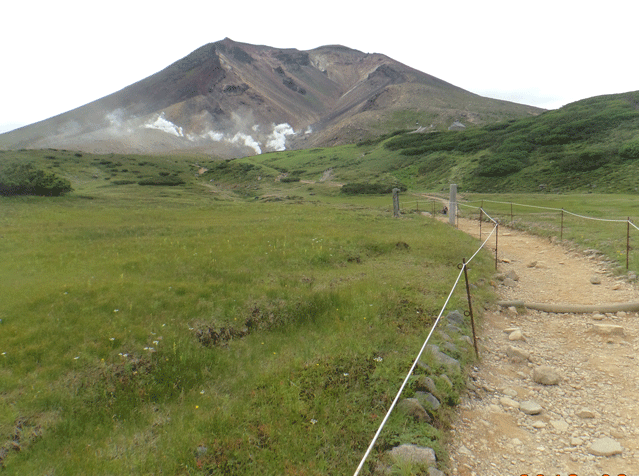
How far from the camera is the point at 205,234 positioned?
1956cm

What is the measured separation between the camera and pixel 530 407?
616 centimetres

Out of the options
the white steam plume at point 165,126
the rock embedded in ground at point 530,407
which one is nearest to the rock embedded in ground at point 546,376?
the rock embedded in ground at point 530,407

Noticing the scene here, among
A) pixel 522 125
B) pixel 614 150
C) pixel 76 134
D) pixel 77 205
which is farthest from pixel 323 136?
pixel 77 205

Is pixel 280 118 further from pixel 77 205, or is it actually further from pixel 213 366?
pixel 213 366

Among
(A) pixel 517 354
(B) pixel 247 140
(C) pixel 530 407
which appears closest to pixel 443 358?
(C) pixel 530 407

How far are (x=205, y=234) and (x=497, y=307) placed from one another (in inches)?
578

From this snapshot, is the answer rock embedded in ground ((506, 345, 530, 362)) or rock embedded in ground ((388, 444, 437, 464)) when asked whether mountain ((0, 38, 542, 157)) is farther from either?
rock embedded in ground ((388, 444, 437, 464))

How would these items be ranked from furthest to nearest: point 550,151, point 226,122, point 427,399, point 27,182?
point 226,122, point 550,151, point 27,182, point 427,399

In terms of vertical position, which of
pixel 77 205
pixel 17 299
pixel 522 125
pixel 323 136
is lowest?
pixel 17 299

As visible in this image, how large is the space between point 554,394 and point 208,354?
6.92 meters

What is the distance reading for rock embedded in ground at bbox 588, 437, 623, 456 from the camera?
16.5ft

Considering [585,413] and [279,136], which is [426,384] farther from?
[279,136]

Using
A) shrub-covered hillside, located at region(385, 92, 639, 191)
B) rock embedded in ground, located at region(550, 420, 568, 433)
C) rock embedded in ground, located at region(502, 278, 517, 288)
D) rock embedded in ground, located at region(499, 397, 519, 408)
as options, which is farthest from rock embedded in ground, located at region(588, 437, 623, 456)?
shrub-covered hillside, located at region(385, 92, 639, 191)

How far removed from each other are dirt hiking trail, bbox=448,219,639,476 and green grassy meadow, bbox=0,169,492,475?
65cm
